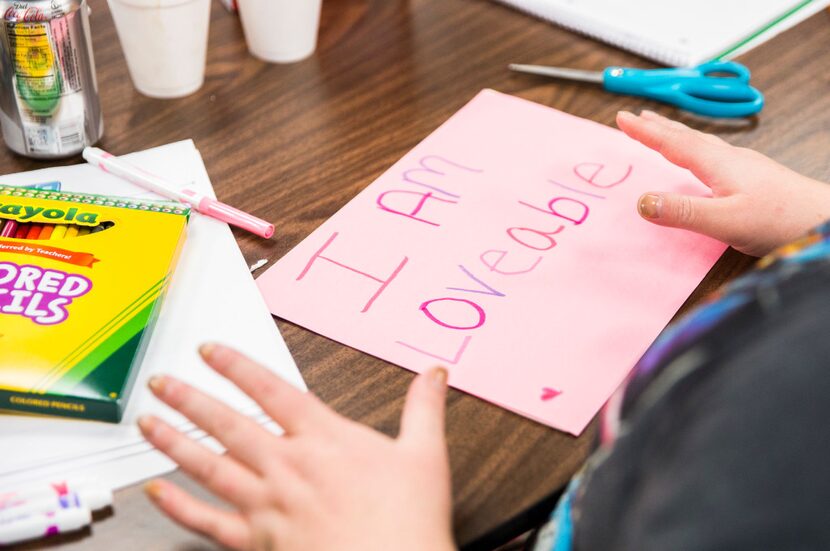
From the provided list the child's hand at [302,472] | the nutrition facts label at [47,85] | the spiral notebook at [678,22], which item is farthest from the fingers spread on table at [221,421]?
the spiral notebook at [678,22]

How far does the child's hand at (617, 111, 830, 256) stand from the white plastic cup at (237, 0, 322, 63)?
38 centimetres

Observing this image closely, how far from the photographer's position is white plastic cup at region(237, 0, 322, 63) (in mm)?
822

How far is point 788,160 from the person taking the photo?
29.0 inches

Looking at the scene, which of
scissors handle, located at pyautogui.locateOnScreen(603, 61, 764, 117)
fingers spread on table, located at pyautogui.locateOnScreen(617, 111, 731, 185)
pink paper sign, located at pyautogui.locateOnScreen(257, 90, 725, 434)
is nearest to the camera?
pink paper sign, located at pyautogui.locateOnScreen(257, 90, 725, 434)

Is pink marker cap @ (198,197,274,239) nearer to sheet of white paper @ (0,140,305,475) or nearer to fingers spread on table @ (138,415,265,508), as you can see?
sheet of white paper @ (0,140,305,475)

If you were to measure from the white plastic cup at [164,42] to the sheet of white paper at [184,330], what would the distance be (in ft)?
0.36

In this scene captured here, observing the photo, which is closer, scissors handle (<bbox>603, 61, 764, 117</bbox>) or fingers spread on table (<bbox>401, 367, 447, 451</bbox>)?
fingers spread on table (<bbox>401, 367, 447, 451</bbox>)

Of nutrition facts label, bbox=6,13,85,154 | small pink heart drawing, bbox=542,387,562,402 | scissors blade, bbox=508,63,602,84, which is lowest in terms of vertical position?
small pink heart drawing, bbox=542,387,562,402

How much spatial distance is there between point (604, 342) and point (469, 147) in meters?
0.25

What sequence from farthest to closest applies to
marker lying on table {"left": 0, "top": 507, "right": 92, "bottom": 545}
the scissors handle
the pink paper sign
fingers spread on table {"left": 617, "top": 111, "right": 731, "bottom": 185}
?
the scissors handle → fingers spread on table {"left": 617, "top": 111, "right": 731, "bottom": 185} → the pink paper sign → marker lying on table {"left": 0, "top": 507, "right": 92, "bottom": 545}

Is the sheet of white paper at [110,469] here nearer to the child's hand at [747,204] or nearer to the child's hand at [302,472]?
the child's hand at [302,472]

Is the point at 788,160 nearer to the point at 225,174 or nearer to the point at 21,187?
the point at 225,174

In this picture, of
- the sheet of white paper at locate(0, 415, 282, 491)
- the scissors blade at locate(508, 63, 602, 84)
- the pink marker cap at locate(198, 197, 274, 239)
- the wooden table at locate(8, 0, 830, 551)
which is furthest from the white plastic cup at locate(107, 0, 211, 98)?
the sheet of white paper at locate(0, 415, 282, 491)

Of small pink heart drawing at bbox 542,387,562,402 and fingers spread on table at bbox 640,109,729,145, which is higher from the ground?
fingers spread on table at bbox 640,109,729,145
